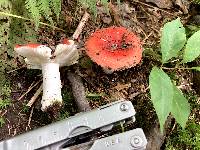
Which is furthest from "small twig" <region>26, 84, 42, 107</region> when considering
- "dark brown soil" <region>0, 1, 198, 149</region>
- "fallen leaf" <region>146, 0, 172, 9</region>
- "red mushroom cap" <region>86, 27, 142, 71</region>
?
"fallen leaf" <region>146, 0, 172, 9</region>

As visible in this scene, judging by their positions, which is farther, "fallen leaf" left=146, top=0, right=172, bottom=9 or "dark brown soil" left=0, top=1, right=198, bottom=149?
"fallen leaf" left=146, top=0, right=172, bottom=9

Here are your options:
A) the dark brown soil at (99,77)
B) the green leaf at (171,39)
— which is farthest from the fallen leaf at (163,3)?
the green leaf at (171,39)

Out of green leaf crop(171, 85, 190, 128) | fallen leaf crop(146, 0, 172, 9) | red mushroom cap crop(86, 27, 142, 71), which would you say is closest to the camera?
green leaf crop(171, 85, 190, 128)

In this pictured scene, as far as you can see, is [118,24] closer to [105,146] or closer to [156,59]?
[156,59]

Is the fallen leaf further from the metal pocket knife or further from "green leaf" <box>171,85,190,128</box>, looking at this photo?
the metal pocket knife

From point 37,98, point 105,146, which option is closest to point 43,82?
point 37,98

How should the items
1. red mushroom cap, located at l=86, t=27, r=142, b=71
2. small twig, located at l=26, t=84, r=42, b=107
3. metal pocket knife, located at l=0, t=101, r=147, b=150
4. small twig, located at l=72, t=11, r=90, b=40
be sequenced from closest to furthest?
metal pocket knife, located at l=0, t=101, r=147, b=150 < red mushroom cap, located at l=86, t=27, r=142, b=71 < small twig, located at l=26, t=84, r=42, b=107 < small twig, located at l=72, t=11, r=90, b=40
